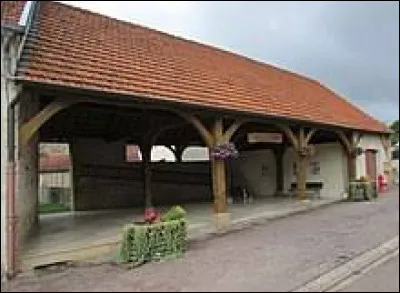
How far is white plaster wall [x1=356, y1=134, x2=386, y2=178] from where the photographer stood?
23414 millimetres

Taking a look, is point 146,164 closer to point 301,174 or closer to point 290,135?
point 290,135

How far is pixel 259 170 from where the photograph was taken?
960 inches

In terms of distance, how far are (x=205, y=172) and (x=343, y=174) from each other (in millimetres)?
5577

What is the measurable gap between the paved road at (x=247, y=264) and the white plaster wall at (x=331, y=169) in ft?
26.2

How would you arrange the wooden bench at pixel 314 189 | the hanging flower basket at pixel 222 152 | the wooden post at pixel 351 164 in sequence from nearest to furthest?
the hanging flower basket at pixel 222 152 < the wooden post at pixel 351 164 < the wooden bench at pixel 314 189

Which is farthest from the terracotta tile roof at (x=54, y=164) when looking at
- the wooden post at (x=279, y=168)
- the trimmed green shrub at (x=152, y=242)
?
the trimmed green shrub at (x=152, y=242)

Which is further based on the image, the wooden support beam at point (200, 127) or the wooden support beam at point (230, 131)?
the wooden support beam at point (230, 131)

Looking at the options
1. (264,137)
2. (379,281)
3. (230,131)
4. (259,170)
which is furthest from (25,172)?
(259,170)

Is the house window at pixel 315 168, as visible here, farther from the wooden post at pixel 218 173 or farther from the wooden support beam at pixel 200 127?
the wooden support beam at pixel 200 127

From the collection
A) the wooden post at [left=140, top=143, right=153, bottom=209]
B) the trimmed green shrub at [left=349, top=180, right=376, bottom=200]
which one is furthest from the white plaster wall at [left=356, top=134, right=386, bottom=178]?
the wooden post at [left=140, top=143, right=153, bottom=209]

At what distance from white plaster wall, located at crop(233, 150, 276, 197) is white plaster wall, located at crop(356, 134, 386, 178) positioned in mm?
3486

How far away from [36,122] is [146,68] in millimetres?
4387

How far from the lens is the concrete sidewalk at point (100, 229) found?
10133mm

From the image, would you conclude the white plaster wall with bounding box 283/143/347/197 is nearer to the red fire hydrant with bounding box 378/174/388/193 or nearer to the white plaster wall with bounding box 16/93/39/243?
the red fire hydrant with bounding box 378/174/388/193
